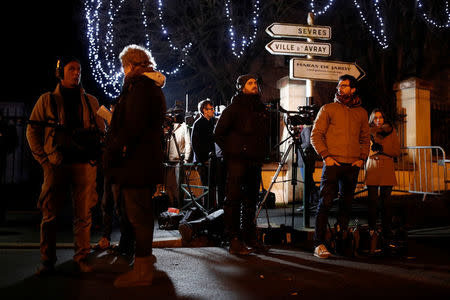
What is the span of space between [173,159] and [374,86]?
357 inches

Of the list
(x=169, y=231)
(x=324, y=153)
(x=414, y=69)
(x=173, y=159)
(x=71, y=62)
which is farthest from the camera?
(x=414, y=69)

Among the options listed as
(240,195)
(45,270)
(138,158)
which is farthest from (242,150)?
(45,270)

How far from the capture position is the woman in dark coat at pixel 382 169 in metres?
5.99

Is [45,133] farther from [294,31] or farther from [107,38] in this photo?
[107,38]

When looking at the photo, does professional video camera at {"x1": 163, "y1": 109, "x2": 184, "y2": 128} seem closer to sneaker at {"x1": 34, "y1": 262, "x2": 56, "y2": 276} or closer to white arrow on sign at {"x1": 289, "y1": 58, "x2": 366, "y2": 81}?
white arrow on sign at {"x1": 289, "y1": 58, "x2": 366, "y2": 81}

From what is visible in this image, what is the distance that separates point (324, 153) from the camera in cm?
474

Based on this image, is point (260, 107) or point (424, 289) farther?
point (260, 107)

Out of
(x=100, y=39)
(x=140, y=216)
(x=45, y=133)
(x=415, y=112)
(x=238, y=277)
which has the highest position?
(x=100, y=39)

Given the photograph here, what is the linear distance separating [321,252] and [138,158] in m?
2.62

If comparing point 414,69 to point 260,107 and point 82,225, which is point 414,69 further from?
point 82,225

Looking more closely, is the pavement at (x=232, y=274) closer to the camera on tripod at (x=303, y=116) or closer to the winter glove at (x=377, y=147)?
the winter glove at (x=377, y=147)

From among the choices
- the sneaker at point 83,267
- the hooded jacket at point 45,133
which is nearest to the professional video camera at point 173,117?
the hooded jacket at point 45,133

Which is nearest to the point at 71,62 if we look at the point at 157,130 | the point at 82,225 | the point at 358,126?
the point at 157,130

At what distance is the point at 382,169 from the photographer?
6.02 meters
